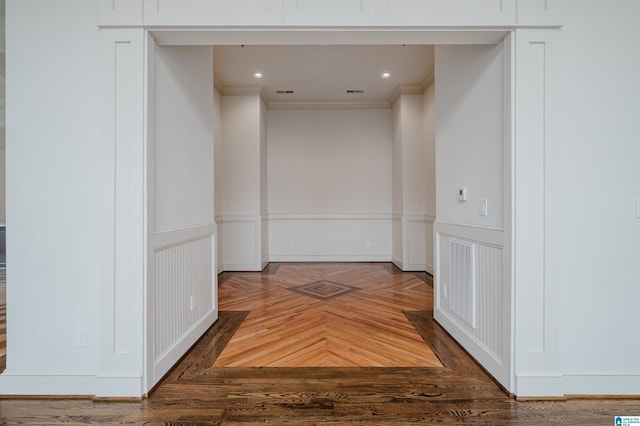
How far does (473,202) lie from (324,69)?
3314 mm

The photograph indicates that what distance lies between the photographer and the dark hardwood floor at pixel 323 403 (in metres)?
1.72

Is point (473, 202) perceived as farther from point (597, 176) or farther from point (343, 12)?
point (343, 12)

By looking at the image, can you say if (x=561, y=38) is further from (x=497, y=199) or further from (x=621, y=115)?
(x=497, y=199)

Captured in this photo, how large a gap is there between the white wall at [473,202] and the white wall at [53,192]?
94.9 inches

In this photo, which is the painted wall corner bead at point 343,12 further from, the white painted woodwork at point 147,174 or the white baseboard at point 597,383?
A: the white baseboard at point 597,383

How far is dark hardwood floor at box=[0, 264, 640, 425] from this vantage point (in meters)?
1.72

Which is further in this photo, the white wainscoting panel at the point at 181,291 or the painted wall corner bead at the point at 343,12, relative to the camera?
the white wainscoting panel at the point at 181,291

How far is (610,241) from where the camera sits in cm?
197

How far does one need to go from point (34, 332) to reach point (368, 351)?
85.2 inches

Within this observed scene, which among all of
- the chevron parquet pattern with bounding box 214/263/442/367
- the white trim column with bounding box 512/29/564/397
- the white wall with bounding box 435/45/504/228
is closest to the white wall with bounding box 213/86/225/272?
the chevron parquet pattern with bounding box 214/263/442/367

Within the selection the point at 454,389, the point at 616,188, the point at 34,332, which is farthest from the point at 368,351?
the point at 34,332

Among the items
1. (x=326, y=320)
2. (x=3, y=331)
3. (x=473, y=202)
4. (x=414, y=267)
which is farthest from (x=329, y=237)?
(x=3, y=331)

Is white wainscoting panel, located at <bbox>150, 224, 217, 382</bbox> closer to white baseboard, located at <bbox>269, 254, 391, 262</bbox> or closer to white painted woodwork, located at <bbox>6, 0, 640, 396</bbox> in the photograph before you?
white painted woodwork, located at <bbox>6, 0, 640, 396</bbox>

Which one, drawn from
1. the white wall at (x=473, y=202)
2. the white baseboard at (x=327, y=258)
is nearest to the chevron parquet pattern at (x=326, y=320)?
the white wall at (x=473, y=202)
